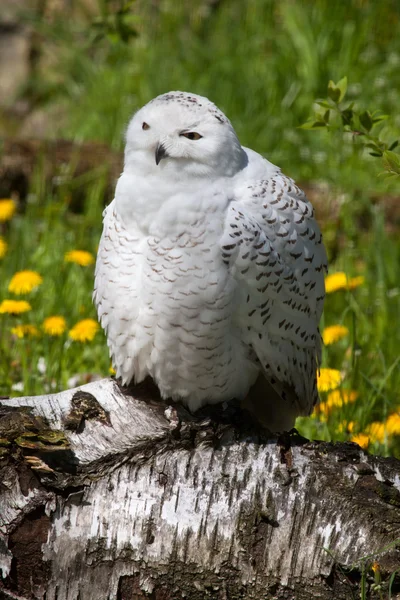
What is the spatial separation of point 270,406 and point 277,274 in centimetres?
78

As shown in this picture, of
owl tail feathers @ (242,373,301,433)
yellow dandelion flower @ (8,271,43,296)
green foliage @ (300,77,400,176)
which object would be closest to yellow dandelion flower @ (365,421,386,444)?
owl tail feathers @ (242,373,301,433)

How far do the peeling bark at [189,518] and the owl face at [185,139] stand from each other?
0.94 metres

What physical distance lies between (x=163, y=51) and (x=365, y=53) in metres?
1.85

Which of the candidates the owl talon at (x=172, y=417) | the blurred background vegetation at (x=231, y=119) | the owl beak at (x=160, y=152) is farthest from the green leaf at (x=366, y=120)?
the blurred background vegetation at (x=231, y=119)

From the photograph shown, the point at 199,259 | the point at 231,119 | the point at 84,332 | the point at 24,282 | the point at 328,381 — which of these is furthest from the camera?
the point at 231,119

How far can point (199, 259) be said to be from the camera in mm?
2680

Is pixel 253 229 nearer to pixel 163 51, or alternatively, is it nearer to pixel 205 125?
pixel 205 125

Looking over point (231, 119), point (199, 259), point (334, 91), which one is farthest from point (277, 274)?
point (231, 119)

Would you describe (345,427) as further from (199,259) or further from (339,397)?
(199,259)

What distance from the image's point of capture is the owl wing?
2715 millimetres

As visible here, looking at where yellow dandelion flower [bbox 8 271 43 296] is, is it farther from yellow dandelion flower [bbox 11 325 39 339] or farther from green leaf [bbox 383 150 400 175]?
green leaf [bbox 383 150 400 175]

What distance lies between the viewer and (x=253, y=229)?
2.70 metres

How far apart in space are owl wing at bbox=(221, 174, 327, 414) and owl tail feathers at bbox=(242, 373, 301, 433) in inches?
5.0

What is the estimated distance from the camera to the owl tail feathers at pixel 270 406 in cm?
328
